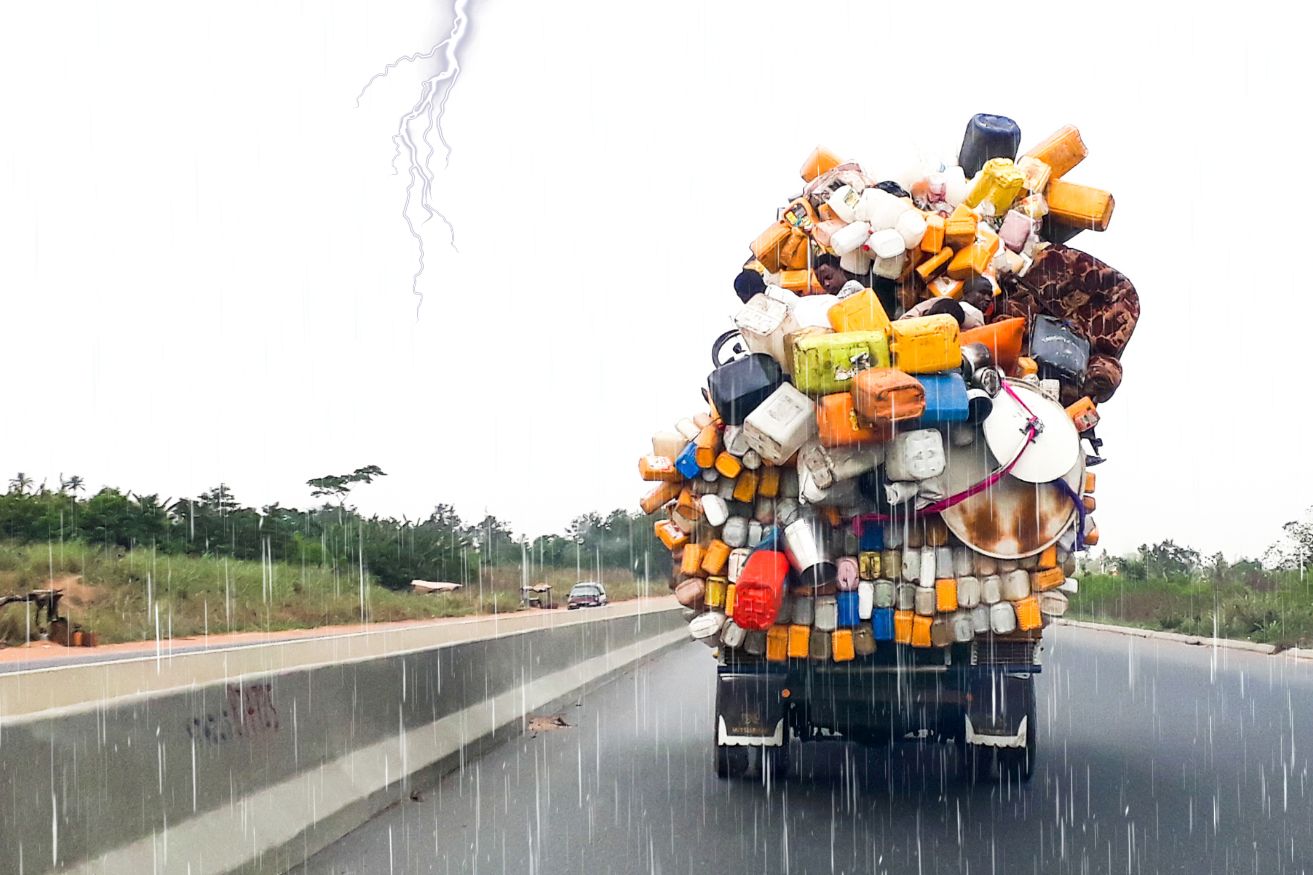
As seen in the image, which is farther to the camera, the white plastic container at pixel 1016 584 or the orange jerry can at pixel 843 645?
the orange jerry can at pixel 843 645

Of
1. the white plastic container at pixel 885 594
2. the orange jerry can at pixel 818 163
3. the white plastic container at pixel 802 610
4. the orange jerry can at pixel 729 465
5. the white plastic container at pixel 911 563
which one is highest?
the orange jerry can at pixel 818 163

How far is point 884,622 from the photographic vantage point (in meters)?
9.15

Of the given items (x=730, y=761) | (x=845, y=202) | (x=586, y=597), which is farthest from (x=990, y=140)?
(x=586, y=597)

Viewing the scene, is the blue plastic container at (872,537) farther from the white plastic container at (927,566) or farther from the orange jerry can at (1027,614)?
the orange jerry can at (1027,614)

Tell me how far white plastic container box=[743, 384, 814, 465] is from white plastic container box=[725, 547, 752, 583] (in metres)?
0.69

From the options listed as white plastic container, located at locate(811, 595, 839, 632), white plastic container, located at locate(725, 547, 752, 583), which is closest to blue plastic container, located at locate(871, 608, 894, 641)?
white plastic container, located at locate(811, 595, 839, 632)

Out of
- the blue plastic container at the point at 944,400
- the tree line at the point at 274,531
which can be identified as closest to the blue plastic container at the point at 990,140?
the blue plastic container at the point at 944,400

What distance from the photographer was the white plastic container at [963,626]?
914 centimetres

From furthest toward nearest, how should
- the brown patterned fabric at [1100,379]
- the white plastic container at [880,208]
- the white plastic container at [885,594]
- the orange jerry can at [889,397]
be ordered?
the brown patterned fabric at [1100,379] → the white plastic container at [880,208] → the white plastic container at [885,594] → the orange jerry can at [889,397]

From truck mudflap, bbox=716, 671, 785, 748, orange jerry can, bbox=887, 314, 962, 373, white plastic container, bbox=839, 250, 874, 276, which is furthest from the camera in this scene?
truck mudflap, bbox=716, 671, 785, 748

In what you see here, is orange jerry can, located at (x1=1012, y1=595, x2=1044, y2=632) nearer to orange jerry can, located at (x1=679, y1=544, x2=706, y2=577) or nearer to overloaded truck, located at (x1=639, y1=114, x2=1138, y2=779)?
overloaded truck, located at (x1=639, y1=114, x2=1138, y2=779)

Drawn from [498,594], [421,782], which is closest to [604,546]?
[498,594]

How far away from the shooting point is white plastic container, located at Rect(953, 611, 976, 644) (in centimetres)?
914

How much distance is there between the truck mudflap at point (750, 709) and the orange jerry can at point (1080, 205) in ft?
12.6
